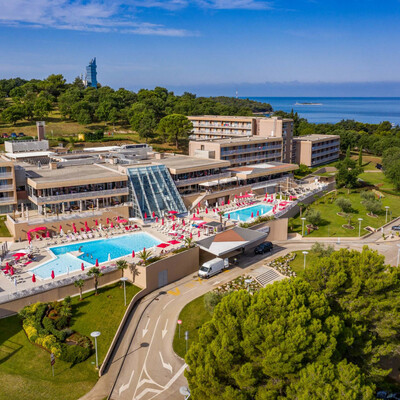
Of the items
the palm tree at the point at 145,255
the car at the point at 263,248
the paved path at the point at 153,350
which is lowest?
the paved path at the point at 153,350

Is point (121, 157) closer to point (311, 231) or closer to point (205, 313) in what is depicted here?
point (311, 231)

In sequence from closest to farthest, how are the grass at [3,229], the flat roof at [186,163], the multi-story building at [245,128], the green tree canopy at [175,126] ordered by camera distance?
the grass at [3,229] → the flat roof at [186,163] → the green tree canopy at [175,126] → the multi-story building at [245,128]

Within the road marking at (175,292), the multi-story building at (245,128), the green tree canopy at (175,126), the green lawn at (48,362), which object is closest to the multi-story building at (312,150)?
the multi-story building at (245,128)

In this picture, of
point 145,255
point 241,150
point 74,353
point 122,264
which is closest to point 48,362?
point 74,353

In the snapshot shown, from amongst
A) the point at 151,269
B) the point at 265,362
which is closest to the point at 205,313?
the point at 151,269

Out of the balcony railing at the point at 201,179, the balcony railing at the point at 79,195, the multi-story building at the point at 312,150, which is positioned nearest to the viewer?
the balcony railing at the point at 79,195

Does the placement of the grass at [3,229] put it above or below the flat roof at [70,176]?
below

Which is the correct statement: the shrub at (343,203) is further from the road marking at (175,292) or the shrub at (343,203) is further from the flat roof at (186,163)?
the road marking at (175,292)

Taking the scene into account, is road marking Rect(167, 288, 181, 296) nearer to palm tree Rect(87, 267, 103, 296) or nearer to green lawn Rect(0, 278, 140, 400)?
green lawn Rect(0, 278, 140, 400)
